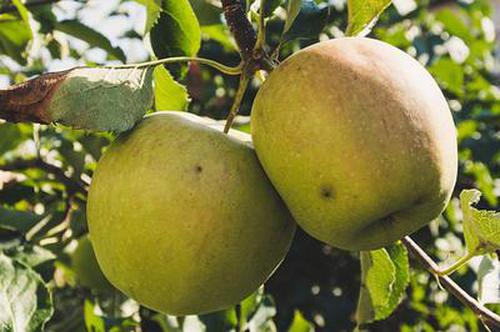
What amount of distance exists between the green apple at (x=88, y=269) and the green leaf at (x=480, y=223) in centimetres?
109

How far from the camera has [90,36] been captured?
1.63 m

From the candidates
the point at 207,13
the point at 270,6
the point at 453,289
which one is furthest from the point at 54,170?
the point at 453,289

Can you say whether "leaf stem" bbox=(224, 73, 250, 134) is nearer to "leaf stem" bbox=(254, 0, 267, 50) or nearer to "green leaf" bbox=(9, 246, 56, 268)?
"leaf stem" bbox=(254, 0, 267, 50)

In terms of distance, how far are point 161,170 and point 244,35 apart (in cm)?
26

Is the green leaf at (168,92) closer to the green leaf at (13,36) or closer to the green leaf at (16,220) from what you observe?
the green leaf at (16,220)

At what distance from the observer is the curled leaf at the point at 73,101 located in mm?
911

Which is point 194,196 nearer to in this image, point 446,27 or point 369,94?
point 369,94

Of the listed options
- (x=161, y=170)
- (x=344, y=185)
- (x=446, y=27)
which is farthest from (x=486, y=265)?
(x=446, y=27)

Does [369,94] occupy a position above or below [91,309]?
above

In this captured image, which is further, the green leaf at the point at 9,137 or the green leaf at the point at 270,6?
the green leaf at the point at 9,137

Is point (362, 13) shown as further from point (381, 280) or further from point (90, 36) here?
point (90, 36)

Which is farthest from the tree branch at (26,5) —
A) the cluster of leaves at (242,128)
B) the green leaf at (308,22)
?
the green leaf at (308,22)

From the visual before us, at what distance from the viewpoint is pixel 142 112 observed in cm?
99

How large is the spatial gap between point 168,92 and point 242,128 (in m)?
0.30
